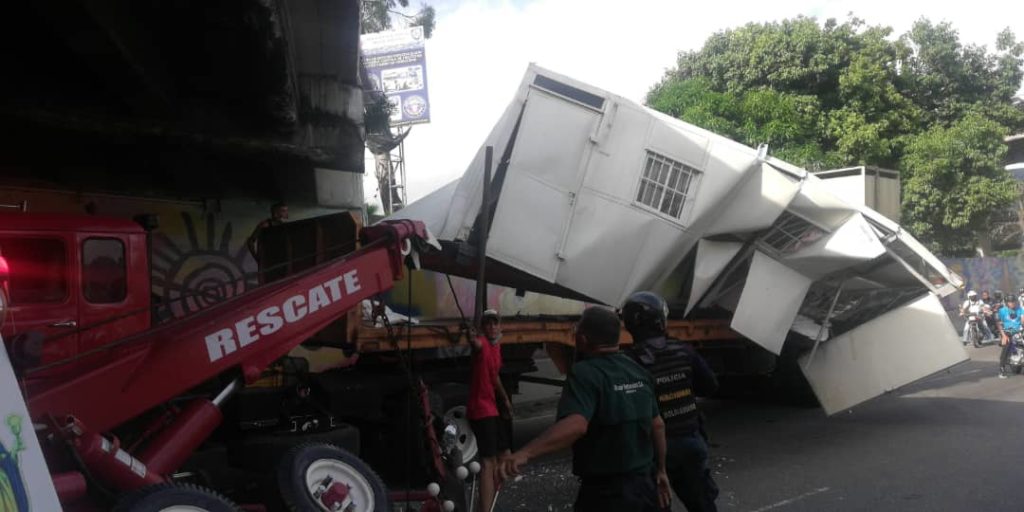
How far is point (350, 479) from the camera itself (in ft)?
A: 15.8

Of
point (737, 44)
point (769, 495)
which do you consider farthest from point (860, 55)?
point (769, 495)

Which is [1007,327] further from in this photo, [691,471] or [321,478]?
[321,478]

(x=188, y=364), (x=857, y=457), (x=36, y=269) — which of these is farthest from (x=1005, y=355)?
(x=36, y=269)

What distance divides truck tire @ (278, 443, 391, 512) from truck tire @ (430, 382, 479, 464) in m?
2.15

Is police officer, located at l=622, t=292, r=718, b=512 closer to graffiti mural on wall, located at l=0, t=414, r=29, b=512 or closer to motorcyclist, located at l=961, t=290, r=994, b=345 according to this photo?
graffiti mural on wall, located at l=0, t=414, r=29, b=512

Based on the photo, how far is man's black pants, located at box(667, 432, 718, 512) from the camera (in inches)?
152

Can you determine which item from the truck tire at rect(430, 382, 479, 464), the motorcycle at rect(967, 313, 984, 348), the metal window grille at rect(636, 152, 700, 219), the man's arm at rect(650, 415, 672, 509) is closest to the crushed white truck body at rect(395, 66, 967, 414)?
the metal window grille at rect(636, 152, 700, 219)

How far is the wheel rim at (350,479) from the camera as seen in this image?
470cm

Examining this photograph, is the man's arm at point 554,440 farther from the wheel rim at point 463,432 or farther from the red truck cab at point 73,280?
the wheel rim at point 463,432

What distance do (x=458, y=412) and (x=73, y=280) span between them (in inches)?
140

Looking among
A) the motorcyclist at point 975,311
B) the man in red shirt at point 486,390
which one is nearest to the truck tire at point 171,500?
the man in red shirt at point 486,390

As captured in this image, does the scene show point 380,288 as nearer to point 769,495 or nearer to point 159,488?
point 159,488

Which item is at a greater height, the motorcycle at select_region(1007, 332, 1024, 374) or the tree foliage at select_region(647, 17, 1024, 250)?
the tree foliage at select_region(647, 17, 1024, 250)

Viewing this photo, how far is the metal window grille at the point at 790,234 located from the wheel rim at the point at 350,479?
17.3 feet
